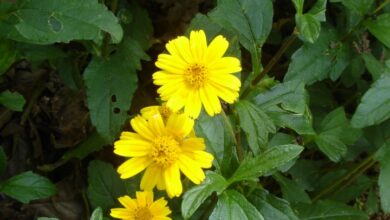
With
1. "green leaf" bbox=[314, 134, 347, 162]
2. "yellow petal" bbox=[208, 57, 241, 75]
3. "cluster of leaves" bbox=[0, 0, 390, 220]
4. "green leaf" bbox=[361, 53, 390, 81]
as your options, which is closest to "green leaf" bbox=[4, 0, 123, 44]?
"cluster of leaves" bbox=[0, 0, 390, 220]

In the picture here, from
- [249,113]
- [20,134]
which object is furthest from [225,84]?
[20,134]

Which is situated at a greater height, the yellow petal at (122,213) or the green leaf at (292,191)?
the yellow petal at (122,213)

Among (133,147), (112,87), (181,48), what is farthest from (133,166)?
(112,87)

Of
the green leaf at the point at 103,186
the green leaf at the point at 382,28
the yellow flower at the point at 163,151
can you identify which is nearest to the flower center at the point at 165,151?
the yellow flower at the point at 163,151

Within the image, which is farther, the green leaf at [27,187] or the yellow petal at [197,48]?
the green leaf at [27,187]

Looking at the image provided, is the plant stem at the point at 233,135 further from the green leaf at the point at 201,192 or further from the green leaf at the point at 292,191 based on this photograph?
the green leaf at the point at 292,191

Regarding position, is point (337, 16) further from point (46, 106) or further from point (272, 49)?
point (46, 106)

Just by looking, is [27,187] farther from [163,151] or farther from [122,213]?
[163,151]
